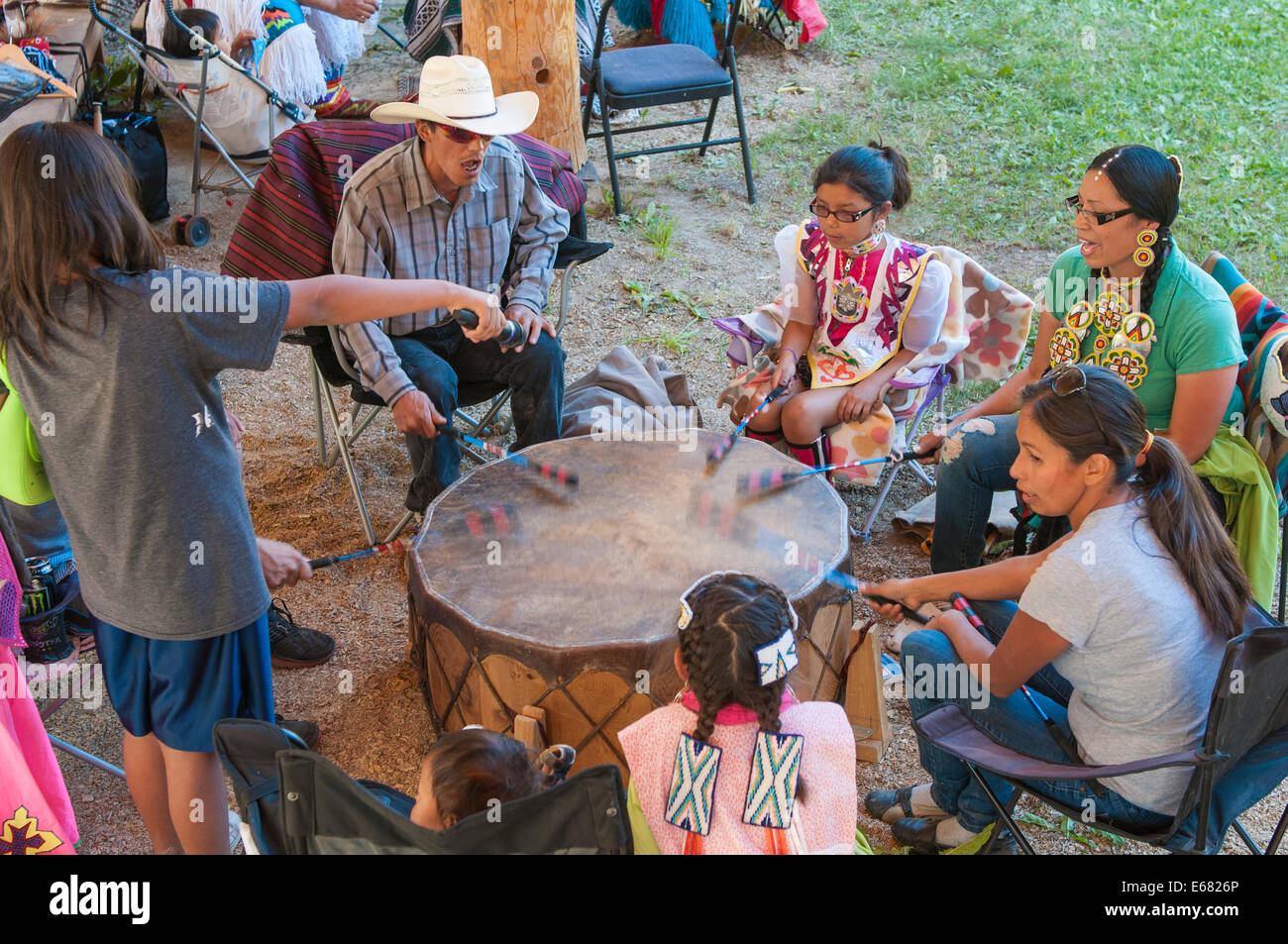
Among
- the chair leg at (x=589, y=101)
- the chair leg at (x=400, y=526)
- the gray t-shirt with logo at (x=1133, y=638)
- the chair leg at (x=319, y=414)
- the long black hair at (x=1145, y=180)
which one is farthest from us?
the chair leg at (x=589, y=101)

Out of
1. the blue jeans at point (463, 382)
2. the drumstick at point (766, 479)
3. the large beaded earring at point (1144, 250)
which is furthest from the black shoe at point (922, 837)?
the blue jeans at point (463, 382)

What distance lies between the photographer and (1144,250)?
3027mm

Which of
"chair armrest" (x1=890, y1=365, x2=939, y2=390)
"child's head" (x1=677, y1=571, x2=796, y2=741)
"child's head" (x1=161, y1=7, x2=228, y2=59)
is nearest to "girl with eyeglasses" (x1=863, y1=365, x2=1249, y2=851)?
"child's head" (x1=677, y1=571, x2=796, y2=741)

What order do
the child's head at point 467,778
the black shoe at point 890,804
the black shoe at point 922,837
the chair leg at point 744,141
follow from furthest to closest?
1. the chair leg at point 744,141
2. the black shoe at point 890,804
3. the black shoe at point 922,837
4. the child's head at point 467,778

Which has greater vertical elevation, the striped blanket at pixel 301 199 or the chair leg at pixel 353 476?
the striped blanket at pixel 301 199

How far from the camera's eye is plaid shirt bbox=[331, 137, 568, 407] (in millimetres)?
3383

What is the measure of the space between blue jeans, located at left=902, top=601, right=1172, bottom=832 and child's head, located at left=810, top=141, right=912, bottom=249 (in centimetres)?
136

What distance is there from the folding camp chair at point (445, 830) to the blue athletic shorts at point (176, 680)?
19.9 inches

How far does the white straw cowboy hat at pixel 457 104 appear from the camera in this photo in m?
3.30

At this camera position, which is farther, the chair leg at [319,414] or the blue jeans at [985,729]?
the chair leg at [319,414]

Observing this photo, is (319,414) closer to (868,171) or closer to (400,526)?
(400,526)

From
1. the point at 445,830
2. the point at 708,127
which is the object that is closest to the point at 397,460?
the point at 445,830

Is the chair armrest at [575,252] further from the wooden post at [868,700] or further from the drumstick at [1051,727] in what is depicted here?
the drumstick at [1051,727]
